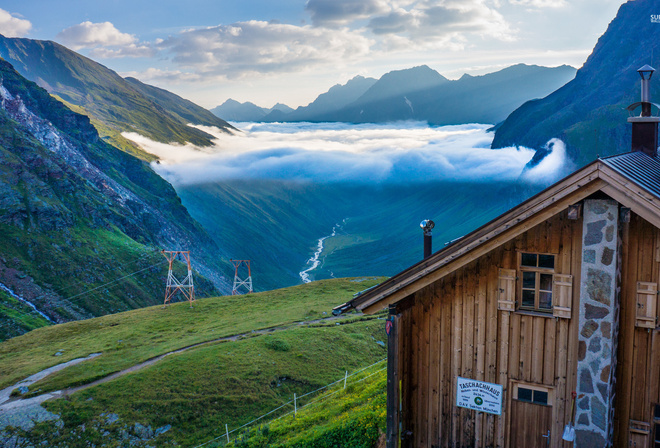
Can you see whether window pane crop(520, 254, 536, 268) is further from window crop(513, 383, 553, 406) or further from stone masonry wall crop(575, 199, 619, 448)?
window crop(513, 383, 553, 406)

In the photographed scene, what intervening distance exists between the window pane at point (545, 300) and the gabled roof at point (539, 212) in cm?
211

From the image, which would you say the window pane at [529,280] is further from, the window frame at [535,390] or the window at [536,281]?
the window frame at [535,390]

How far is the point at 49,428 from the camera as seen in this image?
3925 cm

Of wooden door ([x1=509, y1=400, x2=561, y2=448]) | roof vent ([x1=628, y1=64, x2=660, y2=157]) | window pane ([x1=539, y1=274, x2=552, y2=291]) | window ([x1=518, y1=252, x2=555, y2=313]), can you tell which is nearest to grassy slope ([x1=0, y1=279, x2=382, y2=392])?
wooden door ([x1=509, y1=400, x2=561, y2=448])

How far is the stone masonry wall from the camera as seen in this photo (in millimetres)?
13938

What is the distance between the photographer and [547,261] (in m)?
15.2

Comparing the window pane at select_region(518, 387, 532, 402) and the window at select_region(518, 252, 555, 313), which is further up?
the window at select_region(518, 252, 555, 313)

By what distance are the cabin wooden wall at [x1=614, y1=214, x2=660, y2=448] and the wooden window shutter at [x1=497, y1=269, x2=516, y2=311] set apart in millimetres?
2995

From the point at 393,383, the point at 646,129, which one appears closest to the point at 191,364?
the point at 393,383

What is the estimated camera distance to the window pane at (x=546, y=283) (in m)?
15.3

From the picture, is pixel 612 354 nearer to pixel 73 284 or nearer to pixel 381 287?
pixel 381 287

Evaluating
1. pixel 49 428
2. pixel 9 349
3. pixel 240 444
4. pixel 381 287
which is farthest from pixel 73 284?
pixel 381 287

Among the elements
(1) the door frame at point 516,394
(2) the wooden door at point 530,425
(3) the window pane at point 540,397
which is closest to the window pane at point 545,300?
(1) the door frame at point 516,394

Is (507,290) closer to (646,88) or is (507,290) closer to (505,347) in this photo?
(505,347)
